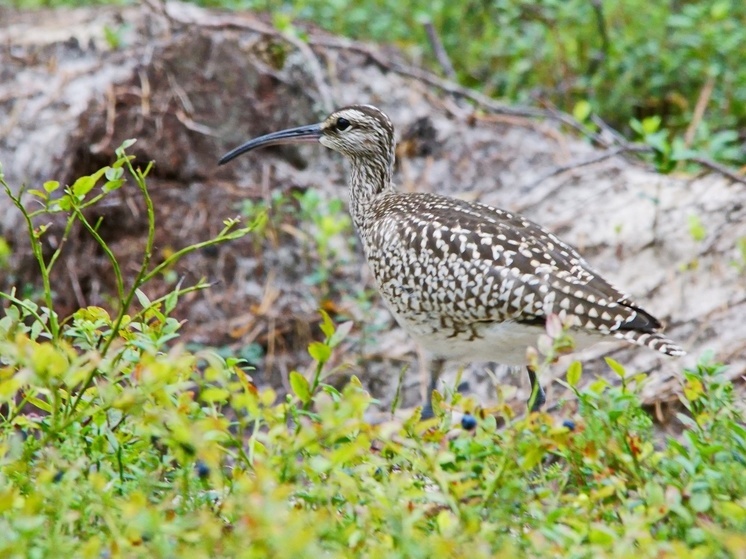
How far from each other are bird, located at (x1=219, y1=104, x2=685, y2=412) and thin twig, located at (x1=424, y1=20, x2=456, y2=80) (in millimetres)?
3696

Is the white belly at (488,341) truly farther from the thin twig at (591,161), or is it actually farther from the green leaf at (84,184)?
the thin twig at (591,161)

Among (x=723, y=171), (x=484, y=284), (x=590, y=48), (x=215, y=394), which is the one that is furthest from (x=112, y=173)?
(x=590, y=48)

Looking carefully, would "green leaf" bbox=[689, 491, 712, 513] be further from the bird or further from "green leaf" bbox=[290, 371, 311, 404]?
the bird

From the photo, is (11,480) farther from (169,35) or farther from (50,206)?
(169,35)

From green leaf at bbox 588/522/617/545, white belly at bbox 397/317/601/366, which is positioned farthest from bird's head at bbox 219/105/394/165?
green leaf at bbox 588/522/617/545

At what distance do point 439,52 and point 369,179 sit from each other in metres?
3.52

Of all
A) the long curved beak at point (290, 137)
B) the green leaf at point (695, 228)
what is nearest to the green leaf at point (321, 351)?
the long curved beak at point (290, 137)

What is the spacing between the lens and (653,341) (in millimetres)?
4887

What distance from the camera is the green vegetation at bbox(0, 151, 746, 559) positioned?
2939 mm

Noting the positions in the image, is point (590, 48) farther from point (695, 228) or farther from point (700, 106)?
point (695, 228)

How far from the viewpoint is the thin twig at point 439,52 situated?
9445 mm

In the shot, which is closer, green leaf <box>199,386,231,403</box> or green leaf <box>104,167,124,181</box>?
green leaf <box>199,386,231,403</box>

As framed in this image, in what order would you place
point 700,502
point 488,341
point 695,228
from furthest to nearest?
point 695,228 < point 488,341 < point 700,502

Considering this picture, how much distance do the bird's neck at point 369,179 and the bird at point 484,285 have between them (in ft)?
1.30
